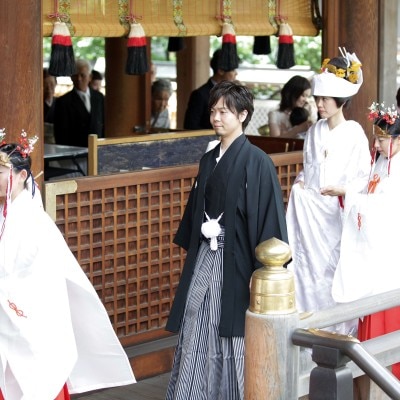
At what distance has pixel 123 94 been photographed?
1089 centimetres

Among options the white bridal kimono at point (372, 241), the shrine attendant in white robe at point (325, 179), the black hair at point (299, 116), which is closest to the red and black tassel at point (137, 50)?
the shrine attendant in white robe at point (325, 179)

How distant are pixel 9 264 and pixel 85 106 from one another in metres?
6.91

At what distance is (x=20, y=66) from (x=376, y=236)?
2.29m

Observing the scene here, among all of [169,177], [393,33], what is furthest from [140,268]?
[393,33]

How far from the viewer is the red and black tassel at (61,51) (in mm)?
6406

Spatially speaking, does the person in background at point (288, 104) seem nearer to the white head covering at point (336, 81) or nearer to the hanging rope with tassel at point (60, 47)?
the white head covering at point (336, 81)

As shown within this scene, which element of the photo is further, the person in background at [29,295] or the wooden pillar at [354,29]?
the wooden pillar at [354,29]

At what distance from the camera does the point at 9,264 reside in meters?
5.01

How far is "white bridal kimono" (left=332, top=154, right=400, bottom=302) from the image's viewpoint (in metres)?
6.30

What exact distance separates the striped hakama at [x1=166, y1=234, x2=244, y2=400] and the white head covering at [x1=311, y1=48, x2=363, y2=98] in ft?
5.07

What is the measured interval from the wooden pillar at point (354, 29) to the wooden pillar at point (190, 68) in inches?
224

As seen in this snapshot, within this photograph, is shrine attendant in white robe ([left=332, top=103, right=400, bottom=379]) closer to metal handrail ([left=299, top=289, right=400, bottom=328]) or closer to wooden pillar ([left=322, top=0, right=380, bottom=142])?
wooden pillar ([left=322, top=0, right=380, bottom=142])

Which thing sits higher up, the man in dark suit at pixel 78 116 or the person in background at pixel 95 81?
the person in background at pixel 95 81

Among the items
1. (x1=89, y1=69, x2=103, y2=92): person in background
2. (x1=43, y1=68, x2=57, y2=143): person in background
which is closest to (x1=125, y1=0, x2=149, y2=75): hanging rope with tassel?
(x1=43, y1=68, x2=57, y2=143): person in background
